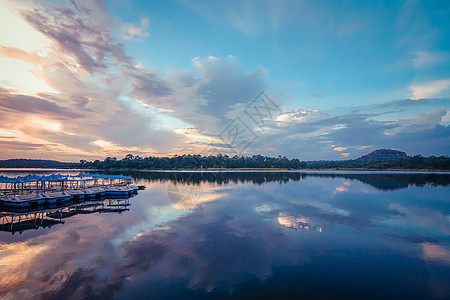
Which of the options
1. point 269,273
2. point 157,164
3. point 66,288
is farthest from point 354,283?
point 157,164

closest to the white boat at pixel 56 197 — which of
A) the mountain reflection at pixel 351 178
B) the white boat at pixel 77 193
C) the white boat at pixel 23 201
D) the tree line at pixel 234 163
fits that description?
the white boat at pixel 23 201

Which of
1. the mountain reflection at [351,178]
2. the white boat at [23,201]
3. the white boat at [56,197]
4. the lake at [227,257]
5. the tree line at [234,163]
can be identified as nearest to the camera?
the lake at [227,257]

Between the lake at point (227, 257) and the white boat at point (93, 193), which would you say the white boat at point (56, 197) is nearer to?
the white boat at point (93, 193)

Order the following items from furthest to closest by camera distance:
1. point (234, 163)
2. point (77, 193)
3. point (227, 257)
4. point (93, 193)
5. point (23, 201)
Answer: point (234, 163), point (93, 193), point (77, 193), point (23, 201), point (227, 257)

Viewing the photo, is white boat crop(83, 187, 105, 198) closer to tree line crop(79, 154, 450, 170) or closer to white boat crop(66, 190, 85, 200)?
white boat crop(66, 190, 85, 200)

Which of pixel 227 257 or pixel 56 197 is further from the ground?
pixel 56 197

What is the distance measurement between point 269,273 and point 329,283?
286 centimetres

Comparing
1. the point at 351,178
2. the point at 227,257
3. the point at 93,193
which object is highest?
the point at 351,178

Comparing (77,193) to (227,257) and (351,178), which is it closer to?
(227,257)

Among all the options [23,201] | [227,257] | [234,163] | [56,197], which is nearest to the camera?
[227,257]

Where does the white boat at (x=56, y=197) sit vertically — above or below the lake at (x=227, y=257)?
above

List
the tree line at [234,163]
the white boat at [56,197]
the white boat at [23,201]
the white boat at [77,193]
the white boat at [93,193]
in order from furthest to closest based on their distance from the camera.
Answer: the tree line at [234,163] < the white boat at [93,193] < the white boat at [77,193] < the white boat at [56,197] < the white boat at [23,201]

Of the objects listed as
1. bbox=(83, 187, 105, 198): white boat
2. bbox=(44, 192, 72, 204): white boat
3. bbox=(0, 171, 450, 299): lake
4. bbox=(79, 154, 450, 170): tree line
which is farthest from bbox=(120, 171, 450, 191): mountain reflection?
bbox=(79, 154, 450, 170): tree line

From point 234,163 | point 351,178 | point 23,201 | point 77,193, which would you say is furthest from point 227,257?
point 234,163
